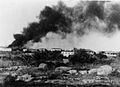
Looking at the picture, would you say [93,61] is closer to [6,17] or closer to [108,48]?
[108,48]

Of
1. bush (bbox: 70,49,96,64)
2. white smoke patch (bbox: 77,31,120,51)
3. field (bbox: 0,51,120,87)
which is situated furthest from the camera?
white smoke patch (bbox: 77,31,120,51)

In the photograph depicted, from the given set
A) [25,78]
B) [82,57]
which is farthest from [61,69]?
[25,78]

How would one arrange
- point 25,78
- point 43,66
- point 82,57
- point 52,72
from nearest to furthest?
point 25,78 < point 52,72 < point 43,66 < point 82,57

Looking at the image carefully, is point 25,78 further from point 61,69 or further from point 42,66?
point 61,69

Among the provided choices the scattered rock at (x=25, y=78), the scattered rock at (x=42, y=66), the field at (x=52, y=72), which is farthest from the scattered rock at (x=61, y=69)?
the scattered rock at (x=25, y=78)

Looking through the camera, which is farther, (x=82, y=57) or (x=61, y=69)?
(x=82, y=57)

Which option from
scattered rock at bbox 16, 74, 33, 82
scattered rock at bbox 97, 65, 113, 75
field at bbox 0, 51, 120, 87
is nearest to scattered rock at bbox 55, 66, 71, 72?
field at bbox 0, 51, 120, 87

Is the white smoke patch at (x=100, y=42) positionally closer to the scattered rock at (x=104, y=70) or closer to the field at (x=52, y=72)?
the field at (x=52, y=72)

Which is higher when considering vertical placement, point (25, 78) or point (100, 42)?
point (100, 42)

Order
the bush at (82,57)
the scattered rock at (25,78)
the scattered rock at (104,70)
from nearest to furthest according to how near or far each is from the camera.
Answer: the scattered rock at (25,78) → the scattered rock at (104,70) → the bush at (82,57)

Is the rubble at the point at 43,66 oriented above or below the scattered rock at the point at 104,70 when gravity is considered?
above

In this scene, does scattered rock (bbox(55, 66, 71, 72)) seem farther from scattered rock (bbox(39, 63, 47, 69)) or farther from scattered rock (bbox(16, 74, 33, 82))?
scattered rock (bbox(16, 74, 33, 82))

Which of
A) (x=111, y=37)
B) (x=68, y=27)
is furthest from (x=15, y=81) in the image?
(x=111, y=37)

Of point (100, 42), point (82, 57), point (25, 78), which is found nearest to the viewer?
point (25, 78)
